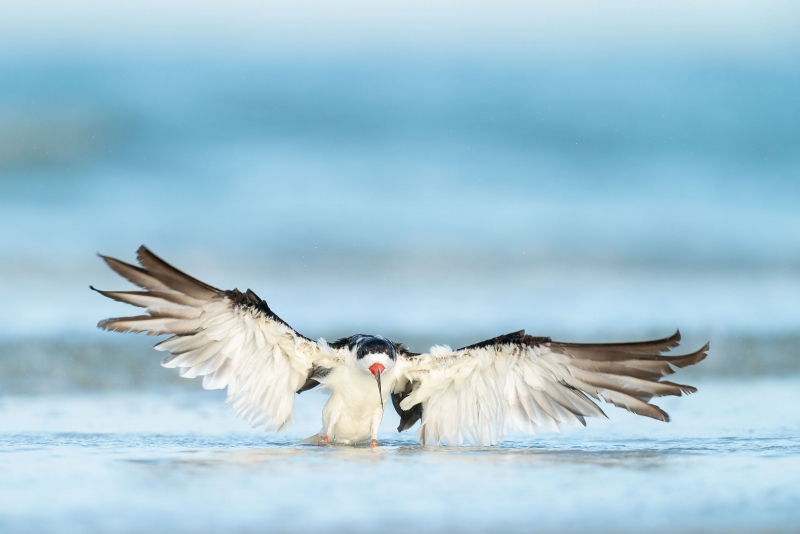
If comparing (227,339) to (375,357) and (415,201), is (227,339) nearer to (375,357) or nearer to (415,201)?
(375,357)

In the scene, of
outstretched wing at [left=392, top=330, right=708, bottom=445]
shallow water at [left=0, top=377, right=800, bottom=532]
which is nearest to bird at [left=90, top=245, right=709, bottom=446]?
outstretched wing at [left=392, top=330, right=708, bottom=445]

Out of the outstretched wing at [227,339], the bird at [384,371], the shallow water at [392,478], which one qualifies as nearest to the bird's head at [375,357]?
the bird at [384,371]

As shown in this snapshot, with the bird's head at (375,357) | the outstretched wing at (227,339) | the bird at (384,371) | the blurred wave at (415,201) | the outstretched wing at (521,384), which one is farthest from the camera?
the blurred wave at (415,201)

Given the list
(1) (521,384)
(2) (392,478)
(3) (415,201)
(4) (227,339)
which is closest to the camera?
(2) (392,478)

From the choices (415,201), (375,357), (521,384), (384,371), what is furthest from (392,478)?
(415,201)

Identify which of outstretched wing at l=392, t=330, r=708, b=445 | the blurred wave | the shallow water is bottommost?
the shallow water

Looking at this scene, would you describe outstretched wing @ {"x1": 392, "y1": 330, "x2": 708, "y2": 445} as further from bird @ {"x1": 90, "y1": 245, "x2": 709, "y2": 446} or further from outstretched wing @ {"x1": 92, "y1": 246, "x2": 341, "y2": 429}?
outstretched wing @ {"x1": 92, "y1": 246, "x2": 341, "y2": 429}

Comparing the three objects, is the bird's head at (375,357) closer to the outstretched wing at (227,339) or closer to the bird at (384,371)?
the bird at (384,371)
